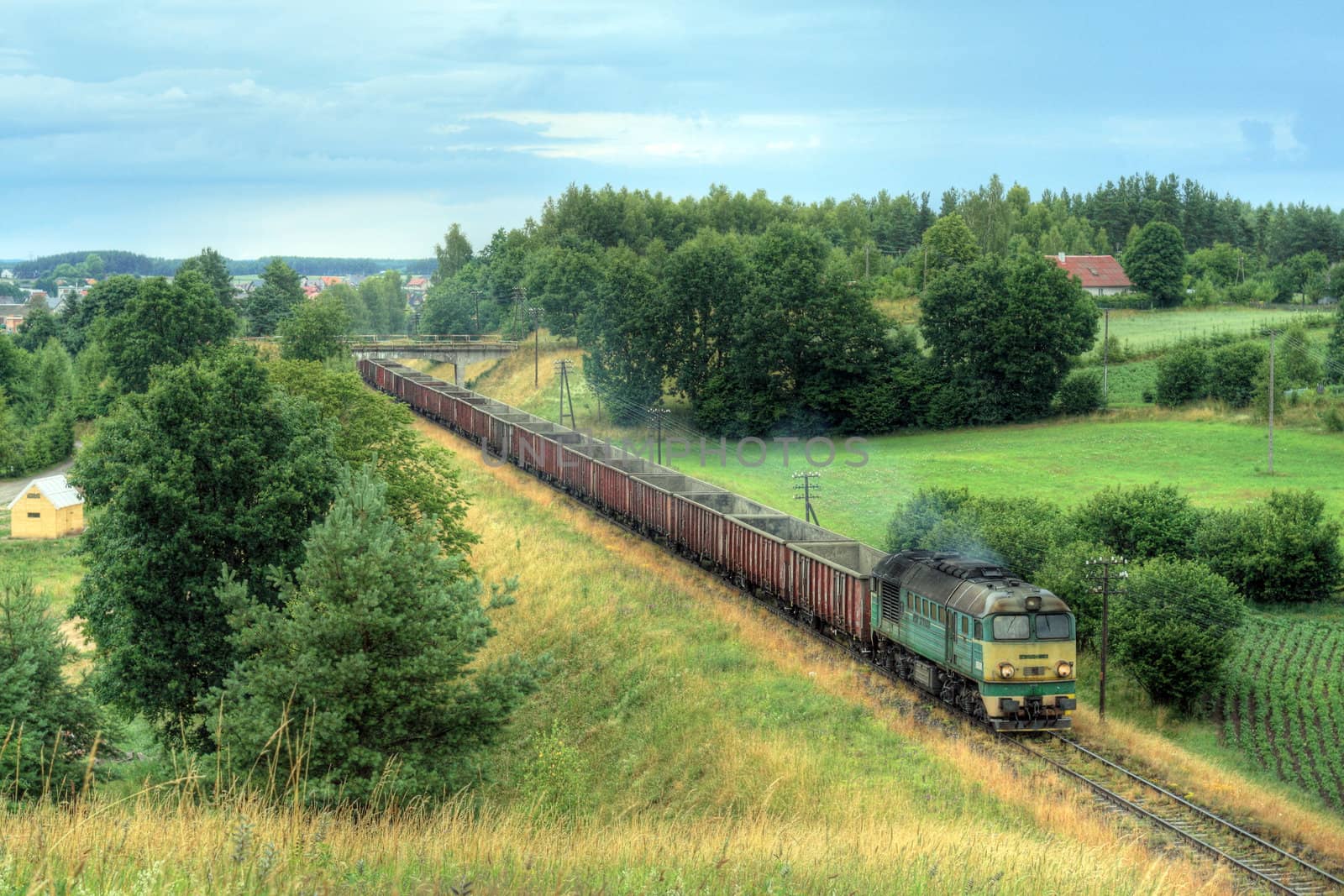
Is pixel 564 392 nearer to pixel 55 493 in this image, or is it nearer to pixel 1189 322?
pixel 55 493

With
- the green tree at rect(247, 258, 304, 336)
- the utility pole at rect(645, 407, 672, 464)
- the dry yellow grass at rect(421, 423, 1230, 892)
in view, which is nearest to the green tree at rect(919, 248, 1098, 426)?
the utility pole at rect(645, 407, 672, 464)

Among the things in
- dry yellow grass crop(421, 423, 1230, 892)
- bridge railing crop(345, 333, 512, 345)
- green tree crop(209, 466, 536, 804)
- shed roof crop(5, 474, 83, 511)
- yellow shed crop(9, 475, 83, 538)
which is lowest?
yellow shed crop(9, 475, 83, 538)

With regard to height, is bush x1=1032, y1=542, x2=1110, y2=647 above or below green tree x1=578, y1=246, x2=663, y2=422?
below

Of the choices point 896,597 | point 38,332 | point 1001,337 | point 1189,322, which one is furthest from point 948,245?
point 38,332

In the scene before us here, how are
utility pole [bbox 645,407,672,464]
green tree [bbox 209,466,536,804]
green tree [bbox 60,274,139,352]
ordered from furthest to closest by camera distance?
green tree [bbox 60,274,139,352]
utility pole [bbox 645,407,672,464]
green tree [bbox 209,466,536,804]

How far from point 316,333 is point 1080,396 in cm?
6291

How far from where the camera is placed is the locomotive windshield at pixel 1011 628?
84.1 ft

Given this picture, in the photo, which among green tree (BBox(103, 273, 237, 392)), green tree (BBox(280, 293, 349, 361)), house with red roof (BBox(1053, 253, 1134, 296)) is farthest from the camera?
house with red roof (BBox(1053, 253, 1134, 296))

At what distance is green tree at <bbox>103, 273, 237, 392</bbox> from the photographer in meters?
94.2

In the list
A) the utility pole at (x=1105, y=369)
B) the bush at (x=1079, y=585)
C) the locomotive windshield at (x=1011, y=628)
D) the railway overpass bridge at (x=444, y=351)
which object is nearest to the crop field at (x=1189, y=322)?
the utility pole at (x=1105, y=369)

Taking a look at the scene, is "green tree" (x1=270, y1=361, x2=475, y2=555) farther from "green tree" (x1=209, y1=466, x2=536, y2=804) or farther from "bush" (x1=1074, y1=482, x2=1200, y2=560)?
"bush" (x1=1074, y1=482, x2=1200, y2=560)

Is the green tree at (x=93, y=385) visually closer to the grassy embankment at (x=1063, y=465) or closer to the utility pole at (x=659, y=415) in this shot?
the grassy embankment at (x=1063, y=465)

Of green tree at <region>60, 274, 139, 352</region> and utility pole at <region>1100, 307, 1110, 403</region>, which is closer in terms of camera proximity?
utility pole at <region>1100, 307, 1110, 403</region>

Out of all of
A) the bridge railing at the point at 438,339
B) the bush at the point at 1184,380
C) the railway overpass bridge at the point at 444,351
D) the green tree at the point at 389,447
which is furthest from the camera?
the bridge railing at the point at 438,339
